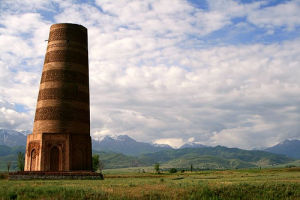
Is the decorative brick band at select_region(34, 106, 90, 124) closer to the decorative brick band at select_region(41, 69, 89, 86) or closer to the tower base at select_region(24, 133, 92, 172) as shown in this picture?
the tower base at select_region(24, 133, 92, 172)

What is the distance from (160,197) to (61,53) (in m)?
27.0

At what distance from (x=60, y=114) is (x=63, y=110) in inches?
24.3

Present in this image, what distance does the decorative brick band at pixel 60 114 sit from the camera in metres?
38.2

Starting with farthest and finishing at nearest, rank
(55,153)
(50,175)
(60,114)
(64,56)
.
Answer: (64,56) < (60,114) < (55,153) < (50,175)

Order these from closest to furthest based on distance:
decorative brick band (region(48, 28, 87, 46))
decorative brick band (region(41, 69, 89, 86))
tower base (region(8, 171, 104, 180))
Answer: tower base (region(8, 171, 104, 180)) < decorative brick band (region(41, 69, 89, 86)) < decorative brick band (region(48, 28, 87, 46))

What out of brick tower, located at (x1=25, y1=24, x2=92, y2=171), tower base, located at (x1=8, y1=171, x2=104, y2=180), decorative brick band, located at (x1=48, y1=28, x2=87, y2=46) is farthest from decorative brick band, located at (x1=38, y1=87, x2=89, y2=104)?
tower base, located at (x1=8, y1=171, x2=104, y2=180)

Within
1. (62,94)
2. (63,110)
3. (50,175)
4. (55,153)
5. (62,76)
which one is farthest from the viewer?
(62,76)

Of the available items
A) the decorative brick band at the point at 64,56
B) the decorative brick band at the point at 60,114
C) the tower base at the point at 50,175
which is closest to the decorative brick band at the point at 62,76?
the decorative brick band at the point at 64,56

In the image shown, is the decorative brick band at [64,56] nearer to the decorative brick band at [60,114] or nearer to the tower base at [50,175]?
the decorative brick band at [60,114]

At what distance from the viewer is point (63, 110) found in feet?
126

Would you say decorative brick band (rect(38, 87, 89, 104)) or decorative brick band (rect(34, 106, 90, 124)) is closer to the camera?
decorative brick band (rect(34, 106, 90, 124))

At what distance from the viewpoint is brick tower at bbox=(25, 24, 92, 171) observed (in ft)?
121

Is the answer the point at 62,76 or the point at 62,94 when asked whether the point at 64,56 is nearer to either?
the point at 62,76

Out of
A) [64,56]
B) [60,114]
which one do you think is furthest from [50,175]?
[64,56]
